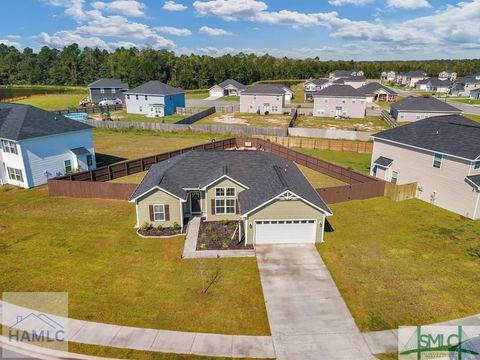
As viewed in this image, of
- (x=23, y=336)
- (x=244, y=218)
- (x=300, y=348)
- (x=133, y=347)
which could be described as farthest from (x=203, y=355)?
(x=244, y=218)

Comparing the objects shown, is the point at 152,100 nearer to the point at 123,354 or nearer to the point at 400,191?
the point at 400,191

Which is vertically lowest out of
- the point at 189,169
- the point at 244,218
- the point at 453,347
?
the point at 453,347

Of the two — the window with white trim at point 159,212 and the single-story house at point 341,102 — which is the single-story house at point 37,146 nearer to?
the window with white trim at point 159,212

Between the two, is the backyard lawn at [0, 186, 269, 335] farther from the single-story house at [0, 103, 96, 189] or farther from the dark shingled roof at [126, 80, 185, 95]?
the dark shingled roof at [126, 80, 185, 95]

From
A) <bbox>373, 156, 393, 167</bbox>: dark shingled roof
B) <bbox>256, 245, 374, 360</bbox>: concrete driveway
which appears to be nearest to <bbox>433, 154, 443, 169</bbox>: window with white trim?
<bbox>373, 156, 393, 167</bbox>: dark shingled roof

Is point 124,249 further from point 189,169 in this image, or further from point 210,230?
point 189,169

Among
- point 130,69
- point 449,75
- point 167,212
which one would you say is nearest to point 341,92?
point 167,212
